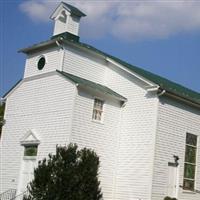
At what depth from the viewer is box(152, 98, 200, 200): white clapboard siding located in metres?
24.5

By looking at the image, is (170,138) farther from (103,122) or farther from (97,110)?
(97,110)

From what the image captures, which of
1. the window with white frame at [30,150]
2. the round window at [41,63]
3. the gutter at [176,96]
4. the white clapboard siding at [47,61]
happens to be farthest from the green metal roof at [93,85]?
the window with white frame at [30,150]

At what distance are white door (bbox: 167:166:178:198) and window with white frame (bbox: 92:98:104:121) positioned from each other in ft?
16.1

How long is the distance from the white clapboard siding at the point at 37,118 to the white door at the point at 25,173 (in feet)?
1.33

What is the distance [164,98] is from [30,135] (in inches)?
307

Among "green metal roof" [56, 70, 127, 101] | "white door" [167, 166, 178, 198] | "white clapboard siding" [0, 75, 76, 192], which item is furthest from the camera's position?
"white door" [167, 166, 178, 198]

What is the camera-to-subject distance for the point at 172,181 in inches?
1008

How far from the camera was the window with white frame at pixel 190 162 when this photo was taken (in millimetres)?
26688

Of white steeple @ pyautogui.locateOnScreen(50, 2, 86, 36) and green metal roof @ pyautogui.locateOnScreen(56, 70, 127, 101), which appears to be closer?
green metal roof @ pyautogui.locateOnScreen(56, 70, 127, 101)

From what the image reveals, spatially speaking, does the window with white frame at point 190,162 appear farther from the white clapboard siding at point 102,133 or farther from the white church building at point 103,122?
the white clapboard siding at point 102,133

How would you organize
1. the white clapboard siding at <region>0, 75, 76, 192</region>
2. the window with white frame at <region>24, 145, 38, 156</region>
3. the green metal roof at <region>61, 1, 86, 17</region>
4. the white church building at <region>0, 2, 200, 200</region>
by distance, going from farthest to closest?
the green metal roof at <region>61, 1, 86, 17</region> < the window with white frame at <region>24, 145, 38, 156</region> < the white church building at <region>0, 2, 200, 200</region> < the white clapboard siding at <region>0, 75, 76, 192</region>

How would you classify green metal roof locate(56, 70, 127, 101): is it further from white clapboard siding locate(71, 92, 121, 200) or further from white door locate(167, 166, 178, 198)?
white door locate(167, 166, 178, 198)

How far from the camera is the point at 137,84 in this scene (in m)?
26.0

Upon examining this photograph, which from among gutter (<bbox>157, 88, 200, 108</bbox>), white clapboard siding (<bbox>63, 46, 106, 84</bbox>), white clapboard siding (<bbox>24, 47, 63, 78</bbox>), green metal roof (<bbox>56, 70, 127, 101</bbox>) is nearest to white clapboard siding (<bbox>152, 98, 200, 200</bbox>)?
gutter (<bbox>157, 88, 200, 108</bbox>)
